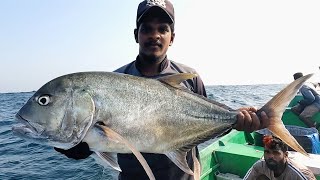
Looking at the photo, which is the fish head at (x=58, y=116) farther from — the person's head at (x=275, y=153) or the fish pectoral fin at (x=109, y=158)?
the person's head at (x=275, y=153)

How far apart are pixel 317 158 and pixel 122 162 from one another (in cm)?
486

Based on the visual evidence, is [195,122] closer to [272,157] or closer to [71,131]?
[71,131]

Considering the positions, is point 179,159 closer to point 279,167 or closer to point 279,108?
point 279,108

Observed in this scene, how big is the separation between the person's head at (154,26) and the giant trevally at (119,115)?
0.61 m

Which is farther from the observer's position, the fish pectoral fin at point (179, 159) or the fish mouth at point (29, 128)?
the fish pectoral fin at point (179, 159)

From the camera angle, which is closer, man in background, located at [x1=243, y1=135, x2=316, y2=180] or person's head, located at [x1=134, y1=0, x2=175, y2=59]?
A: person's head, located at [x1=134, y1=0, x2=175, y2=59]

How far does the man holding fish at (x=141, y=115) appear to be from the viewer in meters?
2.32

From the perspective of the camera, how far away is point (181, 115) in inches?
107

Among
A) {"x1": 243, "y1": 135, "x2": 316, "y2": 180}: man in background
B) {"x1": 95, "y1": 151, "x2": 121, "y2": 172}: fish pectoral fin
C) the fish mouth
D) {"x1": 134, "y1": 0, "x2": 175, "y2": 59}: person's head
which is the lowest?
{"x1": 243, "y1": 135, "x2": 316, "y2": 180}: man in background

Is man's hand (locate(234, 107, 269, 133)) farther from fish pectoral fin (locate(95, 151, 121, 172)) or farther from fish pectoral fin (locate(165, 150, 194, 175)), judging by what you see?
fish pectoral fin (locate(95, 151, 121, 172))

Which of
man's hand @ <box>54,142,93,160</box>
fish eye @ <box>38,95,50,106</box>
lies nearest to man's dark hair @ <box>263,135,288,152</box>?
man's hand @ <box>54,142,93,160</box>

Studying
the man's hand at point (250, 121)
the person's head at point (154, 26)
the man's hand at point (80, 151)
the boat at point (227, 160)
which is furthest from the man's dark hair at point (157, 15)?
the boat at point (227, 160)

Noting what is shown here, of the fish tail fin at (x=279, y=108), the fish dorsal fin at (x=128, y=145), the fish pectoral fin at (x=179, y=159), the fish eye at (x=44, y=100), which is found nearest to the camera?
the fish dorsal fin at (x=128, y=145)

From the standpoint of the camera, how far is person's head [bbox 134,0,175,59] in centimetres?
317
